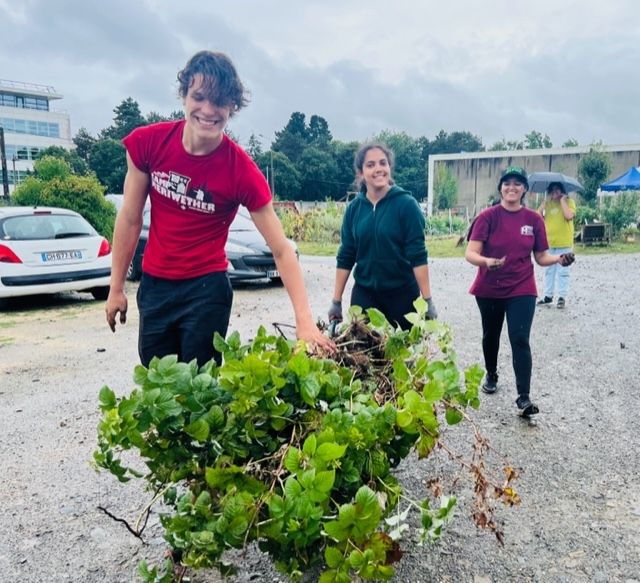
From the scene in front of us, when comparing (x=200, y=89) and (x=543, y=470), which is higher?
(x=200, y=89)

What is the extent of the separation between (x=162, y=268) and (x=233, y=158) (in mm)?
624

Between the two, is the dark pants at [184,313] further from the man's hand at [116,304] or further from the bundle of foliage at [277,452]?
the bundle of foliage at [277,452]

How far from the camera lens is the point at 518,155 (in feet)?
131

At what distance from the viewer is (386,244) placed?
3742mm

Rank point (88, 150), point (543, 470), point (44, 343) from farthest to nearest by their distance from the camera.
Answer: point (88, 150) → point (44, 343) → point (543, 470)

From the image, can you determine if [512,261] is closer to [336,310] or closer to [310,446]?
[336,310]

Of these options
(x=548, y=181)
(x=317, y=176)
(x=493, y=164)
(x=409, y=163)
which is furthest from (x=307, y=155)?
(x=548, y=181)

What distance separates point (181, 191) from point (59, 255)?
646cm

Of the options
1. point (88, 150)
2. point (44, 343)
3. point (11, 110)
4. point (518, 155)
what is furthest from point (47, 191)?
point (11, 110)

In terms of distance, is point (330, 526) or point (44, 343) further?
point (44, 343)

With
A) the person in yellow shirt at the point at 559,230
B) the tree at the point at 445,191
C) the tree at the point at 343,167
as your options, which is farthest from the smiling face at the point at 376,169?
the tree at the point at 343,167

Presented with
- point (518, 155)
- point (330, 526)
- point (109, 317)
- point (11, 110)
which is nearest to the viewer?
point (330, 526)

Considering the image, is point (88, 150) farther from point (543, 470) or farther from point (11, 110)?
point (543, 470)

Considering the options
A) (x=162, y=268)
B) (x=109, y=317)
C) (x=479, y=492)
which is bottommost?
(x=479, y=492)
